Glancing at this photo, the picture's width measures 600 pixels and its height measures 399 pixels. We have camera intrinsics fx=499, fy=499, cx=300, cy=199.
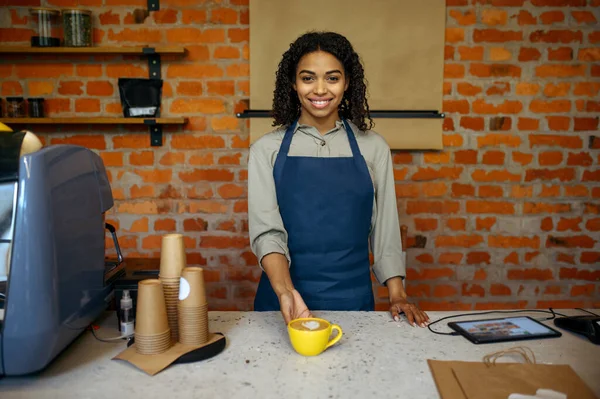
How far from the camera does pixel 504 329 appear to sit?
1166mm

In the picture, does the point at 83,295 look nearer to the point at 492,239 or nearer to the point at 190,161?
the point at 190,161

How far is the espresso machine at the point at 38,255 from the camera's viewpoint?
895mm

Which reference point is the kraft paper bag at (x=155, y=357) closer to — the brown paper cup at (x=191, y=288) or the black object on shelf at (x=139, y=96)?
the brown paper cup at (x=191, y=288)

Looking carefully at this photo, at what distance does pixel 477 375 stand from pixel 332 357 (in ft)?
0.92

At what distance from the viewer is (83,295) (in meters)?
1.07

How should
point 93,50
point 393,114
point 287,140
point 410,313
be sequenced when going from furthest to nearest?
point 393,114 → point 93,50 → point 287,140 → point 410,313

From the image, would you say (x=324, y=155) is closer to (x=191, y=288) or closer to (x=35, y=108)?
(x=191, y=288)

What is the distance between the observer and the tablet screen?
44.1 inches

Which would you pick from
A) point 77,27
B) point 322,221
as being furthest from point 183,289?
point 77,27

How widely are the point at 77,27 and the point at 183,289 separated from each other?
70.9 inches

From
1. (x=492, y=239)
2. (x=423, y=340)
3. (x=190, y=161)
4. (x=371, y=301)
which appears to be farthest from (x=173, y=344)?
(x=492, y=239)

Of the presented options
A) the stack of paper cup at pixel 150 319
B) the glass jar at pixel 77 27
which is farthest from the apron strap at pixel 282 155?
the glass jar at pixel 77 27

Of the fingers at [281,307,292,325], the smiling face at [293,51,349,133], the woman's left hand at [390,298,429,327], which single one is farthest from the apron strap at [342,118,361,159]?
the fingers at [281,307,292,325]

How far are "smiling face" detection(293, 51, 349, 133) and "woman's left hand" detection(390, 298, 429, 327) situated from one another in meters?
0.66
